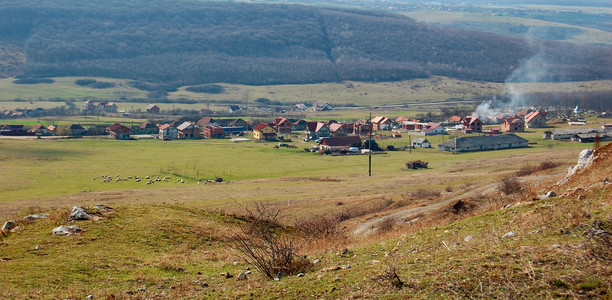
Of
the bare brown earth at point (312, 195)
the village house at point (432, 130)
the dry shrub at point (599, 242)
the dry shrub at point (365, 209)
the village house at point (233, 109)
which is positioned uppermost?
the village house at point (233, 109)

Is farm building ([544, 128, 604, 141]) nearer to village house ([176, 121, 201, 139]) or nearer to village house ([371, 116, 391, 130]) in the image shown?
village house ([371, 116, 391, 130])

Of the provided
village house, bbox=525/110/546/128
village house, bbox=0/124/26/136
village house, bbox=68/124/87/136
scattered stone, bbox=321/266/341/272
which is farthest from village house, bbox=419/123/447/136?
scattered stone, bbox=321/266/341/272

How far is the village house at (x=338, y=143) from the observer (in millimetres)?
62162

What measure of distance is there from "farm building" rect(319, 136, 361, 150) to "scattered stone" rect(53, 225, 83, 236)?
1966 inches

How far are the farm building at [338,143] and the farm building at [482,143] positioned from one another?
947cm

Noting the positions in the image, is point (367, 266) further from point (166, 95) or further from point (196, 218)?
point (166, 95)

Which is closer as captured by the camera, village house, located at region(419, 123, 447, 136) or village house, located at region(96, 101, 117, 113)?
village house, located at region(419, 123, 447, 136)

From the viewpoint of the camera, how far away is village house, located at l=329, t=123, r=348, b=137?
7862cm

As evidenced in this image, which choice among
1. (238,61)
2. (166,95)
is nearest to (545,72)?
(238,61)

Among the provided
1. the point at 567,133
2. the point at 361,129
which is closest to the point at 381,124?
the point at 361,129

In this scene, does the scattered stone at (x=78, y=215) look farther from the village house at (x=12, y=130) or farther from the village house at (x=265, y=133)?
the village house at (x=12, y=130)

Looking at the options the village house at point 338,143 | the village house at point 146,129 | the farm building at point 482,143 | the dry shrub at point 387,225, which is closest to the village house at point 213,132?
the village house at point 146,129

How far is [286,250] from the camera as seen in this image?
9406mm

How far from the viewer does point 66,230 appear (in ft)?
39.5
